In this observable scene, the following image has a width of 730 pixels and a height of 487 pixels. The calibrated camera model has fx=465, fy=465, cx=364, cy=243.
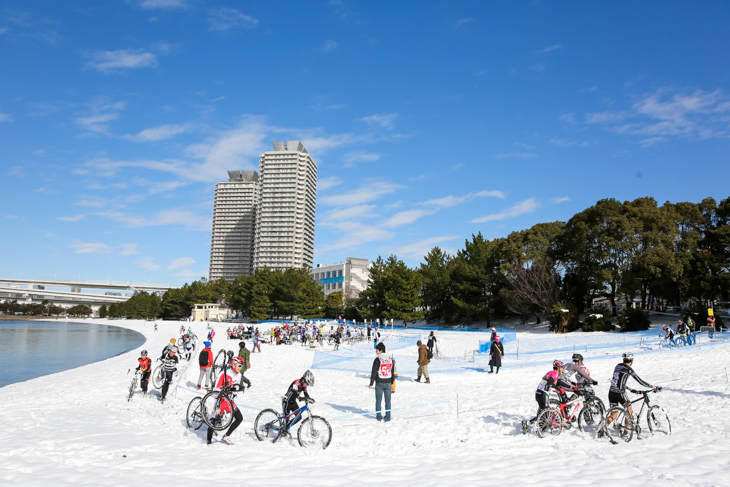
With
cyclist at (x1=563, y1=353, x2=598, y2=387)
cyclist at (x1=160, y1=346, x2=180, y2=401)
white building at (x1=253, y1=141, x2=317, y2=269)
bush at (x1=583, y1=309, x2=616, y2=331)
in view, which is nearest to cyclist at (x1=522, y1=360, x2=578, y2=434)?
cyclist at (x1=563, y1=353, x2=598, y2=387)

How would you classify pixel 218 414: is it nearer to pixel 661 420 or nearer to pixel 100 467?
pixel 100 467

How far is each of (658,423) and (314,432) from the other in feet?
21.9

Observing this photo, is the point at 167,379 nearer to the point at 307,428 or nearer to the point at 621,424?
the point at 307,428

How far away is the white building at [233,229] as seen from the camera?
18938 centimetres

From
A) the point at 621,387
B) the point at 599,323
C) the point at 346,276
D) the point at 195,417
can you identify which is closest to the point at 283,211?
the point at 346,276

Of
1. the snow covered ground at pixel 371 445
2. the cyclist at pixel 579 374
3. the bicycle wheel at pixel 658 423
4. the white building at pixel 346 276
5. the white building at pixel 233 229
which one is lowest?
the snow covered ground at pixel 371 445

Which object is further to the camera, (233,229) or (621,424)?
(233,229)

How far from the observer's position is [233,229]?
192 meters

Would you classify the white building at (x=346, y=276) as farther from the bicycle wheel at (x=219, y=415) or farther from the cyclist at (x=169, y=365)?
the bicycle wheel at (x=219, y=415)

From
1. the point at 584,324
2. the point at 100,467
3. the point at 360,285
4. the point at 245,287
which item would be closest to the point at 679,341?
the point at 584,324

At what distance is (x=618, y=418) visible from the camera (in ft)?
27.5

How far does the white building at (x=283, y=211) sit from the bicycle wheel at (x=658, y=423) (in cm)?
15380

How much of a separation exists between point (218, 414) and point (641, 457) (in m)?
7.35

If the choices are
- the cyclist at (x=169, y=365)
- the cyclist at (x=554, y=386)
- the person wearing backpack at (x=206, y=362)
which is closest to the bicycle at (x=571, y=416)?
the cyclist at (x=554, y=386)
